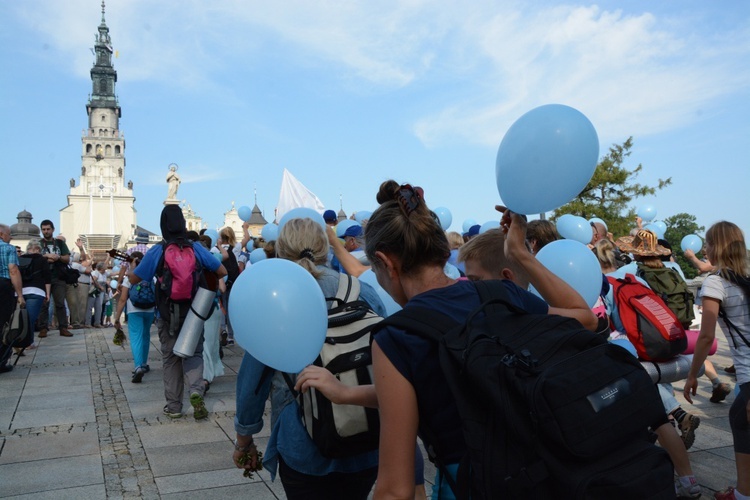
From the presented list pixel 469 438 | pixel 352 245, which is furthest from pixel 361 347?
pixel 352 245

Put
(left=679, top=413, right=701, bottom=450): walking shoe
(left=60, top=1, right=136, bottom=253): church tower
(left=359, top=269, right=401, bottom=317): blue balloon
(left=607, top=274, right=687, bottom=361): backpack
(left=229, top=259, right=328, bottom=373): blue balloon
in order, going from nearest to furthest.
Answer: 1. (left=229, top=259, right=328, bottom=373): blue balloon
2. (left=359, top=269, right=401, bottom=317): blue balloon
3. (left=607, top=274, right=687, bottom=361): backpack
4. (left=679, top=413, right=701, bottom=450): walking shoe
5. (left=60, top=1, right=136, bottom=253): church tower

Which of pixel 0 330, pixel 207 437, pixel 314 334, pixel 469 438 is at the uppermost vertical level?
pixel 314 334

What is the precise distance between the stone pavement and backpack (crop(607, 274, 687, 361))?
3.27 feet

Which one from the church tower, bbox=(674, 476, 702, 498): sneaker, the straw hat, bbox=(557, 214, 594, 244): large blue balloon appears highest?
the church tower

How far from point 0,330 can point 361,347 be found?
797cm

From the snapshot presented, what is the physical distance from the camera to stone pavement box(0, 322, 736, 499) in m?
4.45

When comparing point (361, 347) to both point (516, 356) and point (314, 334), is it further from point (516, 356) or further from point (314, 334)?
point (516, 356)

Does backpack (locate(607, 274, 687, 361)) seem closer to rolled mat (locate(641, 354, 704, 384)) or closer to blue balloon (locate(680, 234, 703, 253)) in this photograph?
rolled mat (locate(641, 354, 704, 384))

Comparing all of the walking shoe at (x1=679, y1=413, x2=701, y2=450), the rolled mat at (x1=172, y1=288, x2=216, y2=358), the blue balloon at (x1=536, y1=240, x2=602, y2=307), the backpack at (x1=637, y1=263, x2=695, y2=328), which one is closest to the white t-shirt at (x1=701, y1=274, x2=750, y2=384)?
the blue balloon at (x1=536, y1=240, x2=602, y2=307)

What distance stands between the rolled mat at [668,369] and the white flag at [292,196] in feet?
10.9

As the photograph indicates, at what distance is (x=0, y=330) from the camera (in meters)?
8.52

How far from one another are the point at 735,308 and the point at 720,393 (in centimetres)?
348

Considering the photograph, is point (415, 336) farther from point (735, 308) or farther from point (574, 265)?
point (735, 308)

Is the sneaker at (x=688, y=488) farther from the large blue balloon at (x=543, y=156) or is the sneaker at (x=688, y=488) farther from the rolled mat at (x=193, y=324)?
the rolled mat at (x=193, y=324)
